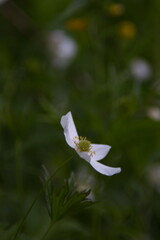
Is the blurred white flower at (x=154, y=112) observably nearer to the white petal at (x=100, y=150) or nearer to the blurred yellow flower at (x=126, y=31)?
the blurred yellow flower at (x=126, y=31)

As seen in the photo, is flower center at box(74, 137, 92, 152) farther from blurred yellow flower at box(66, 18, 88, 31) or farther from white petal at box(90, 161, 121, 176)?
blurred yellow flower at box(66, 18, 88, 31)

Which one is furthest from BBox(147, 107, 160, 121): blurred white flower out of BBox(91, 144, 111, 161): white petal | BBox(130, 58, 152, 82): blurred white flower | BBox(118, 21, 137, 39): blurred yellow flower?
BBox(91, 144, 111, 161): white petal

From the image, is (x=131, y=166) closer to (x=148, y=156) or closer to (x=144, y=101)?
(x=148, y=156)

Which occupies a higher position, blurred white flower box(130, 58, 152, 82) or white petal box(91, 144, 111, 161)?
white petal box(91, 144, 111, 161)

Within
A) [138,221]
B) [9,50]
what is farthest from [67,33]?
[138,221]

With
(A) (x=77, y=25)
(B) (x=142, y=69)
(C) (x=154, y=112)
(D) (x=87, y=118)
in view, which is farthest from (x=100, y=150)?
(B) (x=142, y=69)

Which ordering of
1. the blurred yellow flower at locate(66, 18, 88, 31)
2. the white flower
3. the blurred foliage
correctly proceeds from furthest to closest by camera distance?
the blurred yellow flower at locate(66, 18, 88, 31) < the blurred foliage < the white flower

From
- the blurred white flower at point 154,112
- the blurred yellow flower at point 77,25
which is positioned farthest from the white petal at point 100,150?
the blurred yellow flower at point 77,25
